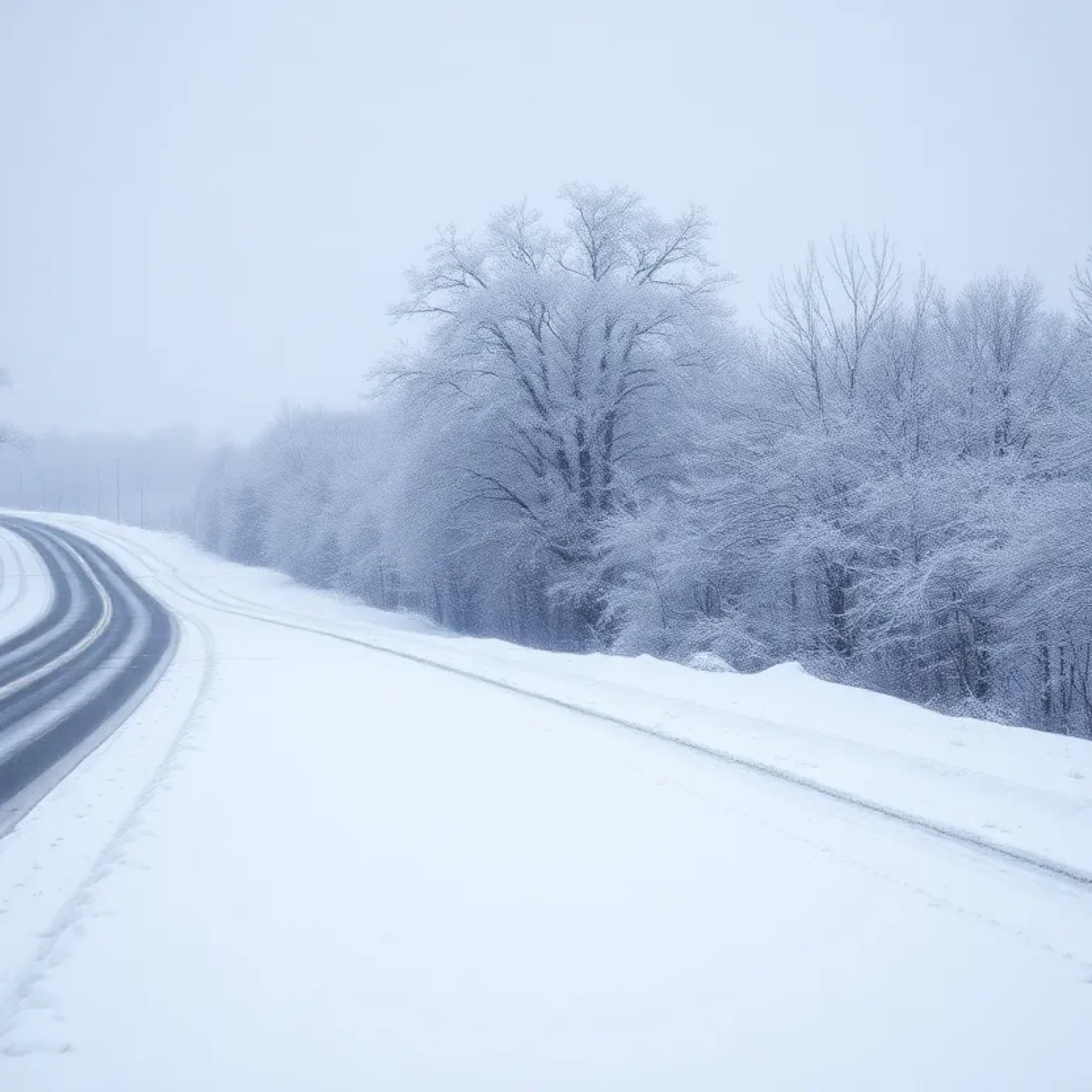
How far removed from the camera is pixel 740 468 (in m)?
17.1

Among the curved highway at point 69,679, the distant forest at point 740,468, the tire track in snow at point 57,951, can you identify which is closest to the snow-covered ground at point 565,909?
the tire track in snow at point 57,951

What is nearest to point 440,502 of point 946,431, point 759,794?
point 946,431

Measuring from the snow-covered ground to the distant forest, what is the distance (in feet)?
17.2

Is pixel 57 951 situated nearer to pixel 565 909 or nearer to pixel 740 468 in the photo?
pixel 565 909

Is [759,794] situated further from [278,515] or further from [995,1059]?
[278,515]

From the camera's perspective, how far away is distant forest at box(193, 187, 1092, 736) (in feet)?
42.5

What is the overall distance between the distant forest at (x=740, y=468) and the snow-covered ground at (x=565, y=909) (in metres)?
5.23

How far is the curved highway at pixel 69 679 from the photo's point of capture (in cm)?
894

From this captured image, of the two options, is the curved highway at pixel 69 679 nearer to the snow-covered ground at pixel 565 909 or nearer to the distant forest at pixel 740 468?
the snow-covered ground at pixel 565 909

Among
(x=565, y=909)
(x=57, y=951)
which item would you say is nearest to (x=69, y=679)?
(x=57, y=951)

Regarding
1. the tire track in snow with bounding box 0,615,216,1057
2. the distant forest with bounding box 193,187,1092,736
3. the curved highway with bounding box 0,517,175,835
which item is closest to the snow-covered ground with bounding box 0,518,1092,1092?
the tire track in snow with bounding box 0,615,216,1057

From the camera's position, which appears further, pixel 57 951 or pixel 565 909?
pixel 565 909

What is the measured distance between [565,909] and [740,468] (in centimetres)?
1362

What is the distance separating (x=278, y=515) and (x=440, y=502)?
30.1 m
